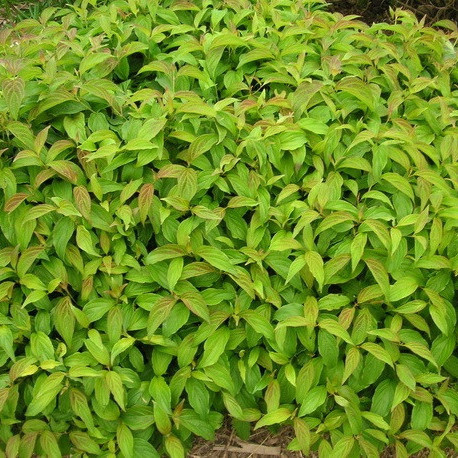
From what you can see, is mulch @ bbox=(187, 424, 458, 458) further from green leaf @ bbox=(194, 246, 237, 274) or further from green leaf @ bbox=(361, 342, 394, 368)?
green leaf @ bbox=(194, 246, 237, 274)

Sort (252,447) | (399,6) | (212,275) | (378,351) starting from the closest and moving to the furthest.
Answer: (378,351) → (212,275) → (252,447) → (399,6)

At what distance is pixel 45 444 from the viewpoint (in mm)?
1850

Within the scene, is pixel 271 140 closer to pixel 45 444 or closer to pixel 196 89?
pixel 196 89

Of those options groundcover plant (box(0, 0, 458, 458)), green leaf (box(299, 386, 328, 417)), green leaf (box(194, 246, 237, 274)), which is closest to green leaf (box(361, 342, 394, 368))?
groundcover plant (box(0, 0, 458, 458))

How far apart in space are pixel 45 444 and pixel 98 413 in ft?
0.56

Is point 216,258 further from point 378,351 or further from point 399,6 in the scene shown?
point 399,6

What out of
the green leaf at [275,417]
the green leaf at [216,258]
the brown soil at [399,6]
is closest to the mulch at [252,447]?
the green leaf at [275,417]

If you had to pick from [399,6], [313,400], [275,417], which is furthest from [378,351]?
[399,6]

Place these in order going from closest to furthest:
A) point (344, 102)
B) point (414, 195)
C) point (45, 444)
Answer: point (45, 444) < point (414, 195) < point (344, 102)

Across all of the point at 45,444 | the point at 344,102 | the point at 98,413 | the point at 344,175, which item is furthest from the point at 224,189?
the point at 45,444

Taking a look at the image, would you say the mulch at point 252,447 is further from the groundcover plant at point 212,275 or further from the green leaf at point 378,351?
the green leaf at point 378,351

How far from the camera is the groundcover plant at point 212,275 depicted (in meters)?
1.86

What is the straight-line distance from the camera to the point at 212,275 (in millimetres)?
1944

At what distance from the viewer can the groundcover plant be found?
73.3 inches
